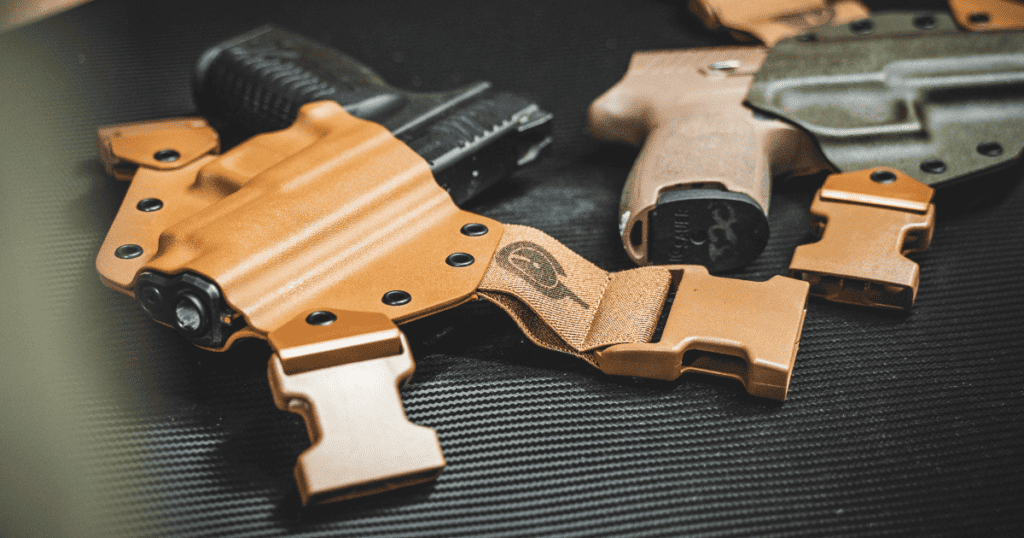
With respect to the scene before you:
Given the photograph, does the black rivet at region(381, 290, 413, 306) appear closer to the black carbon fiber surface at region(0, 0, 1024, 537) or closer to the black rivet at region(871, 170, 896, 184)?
the black carbon fiber surface at region(0, 0, 1024, 537)

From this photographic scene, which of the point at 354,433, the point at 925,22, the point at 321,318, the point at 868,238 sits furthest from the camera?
the point at 925,22

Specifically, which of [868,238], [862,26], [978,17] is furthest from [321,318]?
[978,17]

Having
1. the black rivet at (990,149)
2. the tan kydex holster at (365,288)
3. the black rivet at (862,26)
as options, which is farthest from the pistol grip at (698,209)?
the black rivet at (862,26)

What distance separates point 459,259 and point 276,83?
614 mm

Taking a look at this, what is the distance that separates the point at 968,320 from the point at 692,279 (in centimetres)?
45

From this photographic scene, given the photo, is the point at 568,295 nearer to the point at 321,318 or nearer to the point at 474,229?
the point at 474,229

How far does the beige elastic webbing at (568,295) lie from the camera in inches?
48.5

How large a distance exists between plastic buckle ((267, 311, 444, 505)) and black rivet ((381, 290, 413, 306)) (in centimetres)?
5

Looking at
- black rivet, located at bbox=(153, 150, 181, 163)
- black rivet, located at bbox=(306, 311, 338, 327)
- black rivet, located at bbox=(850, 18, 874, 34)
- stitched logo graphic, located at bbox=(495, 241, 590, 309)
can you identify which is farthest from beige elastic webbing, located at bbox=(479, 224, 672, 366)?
black rivet, located at bbox=(850, 18, 874, 34)

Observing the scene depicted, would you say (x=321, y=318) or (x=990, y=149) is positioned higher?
(x=321, y=318)

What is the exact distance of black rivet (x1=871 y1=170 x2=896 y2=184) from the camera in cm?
150

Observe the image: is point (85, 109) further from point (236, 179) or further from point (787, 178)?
point (787, 178)

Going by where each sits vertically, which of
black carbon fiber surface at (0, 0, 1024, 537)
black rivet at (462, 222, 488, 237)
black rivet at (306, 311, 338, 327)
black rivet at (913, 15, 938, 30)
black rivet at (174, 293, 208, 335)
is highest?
black rivet at (174, 293, 208, 335)

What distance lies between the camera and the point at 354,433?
1038 millimetres
